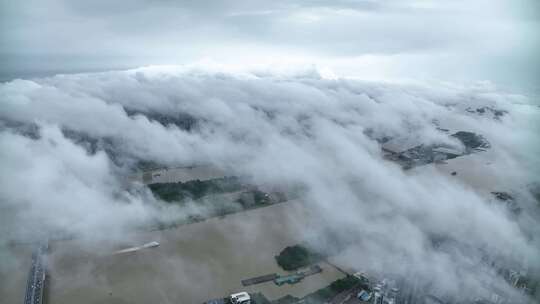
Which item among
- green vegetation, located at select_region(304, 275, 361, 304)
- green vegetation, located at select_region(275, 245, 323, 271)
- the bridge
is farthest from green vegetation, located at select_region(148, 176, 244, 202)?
green vegetation, located at select_region(304, 275, 361, 304)

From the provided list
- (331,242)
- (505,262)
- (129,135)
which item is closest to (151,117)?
(129,135)

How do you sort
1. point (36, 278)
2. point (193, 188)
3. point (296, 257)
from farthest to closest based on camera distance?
1. point (193, 188)
2. point (296, 257)
3. point (36, 278)

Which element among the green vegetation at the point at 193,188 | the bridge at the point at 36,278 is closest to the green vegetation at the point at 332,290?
the bridge at the point at 36,278

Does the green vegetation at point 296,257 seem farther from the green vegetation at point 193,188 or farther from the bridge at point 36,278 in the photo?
the bridge at point 36,278

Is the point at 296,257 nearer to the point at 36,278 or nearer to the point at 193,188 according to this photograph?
the point at 193,188

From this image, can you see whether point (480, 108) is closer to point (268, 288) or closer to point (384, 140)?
point (384, 140)

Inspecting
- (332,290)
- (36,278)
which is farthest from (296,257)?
(36,278)

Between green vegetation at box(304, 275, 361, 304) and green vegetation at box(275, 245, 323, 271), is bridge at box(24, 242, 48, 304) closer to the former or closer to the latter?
green vegetation at box(275, 245, 323, 271)
